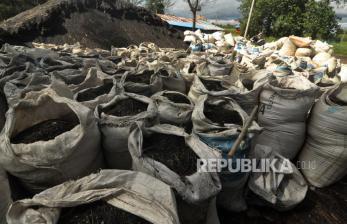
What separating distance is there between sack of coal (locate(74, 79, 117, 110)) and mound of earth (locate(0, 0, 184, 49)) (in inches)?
221

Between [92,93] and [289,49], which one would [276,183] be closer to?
[92,93]

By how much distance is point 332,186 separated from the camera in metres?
2.02

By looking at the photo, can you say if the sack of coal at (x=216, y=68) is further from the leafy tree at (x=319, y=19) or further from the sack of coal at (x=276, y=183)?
the leafy tree at (x=319, y=19)

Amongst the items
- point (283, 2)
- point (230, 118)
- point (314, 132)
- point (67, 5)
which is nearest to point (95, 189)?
point (230, 118)

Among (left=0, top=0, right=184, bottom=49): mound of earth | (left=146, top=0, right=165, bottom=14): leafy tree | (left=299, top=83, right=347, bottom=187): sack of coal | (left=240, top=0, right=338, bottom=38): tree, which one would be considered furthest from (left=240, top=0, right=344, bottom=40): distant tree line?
(left=299, top=83, right=347, bottom=187): sack of coal

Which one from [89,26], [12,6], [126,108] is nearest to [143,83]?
[126,108]

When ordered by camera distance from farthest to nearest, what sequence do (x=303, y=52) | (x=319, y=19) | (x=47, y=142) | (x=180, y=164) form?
(x=319, y=19) < (x=303, y=52) < (x=180, y=164) < (x=47, y=142)

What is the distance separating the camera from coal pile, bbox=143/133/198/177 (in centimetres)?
121

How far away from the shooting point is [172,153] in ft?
4.21

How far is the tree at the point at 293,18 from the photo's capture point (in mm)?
14321

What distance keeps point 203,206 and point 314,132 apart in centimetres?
139

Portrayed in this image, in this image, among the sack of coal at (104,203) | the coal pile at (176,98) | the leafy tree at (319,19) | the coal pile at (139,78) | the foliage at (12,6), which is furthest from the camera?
the leafy tree at (319,19)

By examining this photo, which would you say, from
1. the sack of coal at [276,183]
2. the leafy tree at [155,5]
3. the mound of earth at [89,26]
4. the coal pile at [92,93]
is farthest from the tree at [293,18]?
the coal pile at [92,93]

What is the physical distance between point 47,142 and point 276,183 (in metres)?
1.52
